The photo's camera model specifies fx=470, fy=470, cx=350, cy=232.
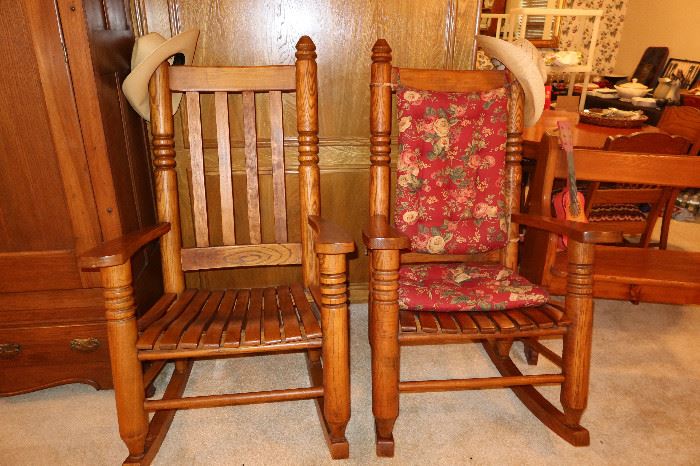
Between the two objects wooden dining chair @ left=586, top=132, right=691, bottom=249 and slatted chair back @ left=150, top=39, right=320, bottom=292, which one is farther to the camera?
wooden dining chair @ left=586, top=132, right=691, bottom=249

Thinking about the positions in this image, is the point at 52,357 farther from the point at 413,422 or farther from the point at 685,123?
the point at 685,123

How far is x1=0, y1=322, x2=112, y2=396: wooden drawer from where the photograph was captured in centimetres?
153

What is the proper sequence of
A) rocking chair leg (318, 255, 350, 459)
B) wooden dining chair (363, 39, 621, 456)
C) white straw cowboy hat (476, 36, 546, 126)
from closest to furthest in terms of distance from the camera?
rocking chair leg (318, 255, 350, 459) → wooden dining chair (363, 39, 621, 456) → white straw cowboy hat (476, 36, 546, 126)

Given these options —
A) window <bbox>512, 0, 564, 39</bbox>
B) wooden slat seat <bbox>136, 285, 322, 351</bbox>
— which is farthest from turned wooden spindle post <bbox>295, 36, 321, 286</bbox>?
window <bbox>512, 0, 564, 39</bbox>

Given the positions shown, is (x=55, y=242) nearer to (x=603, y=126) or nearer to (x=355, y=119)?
(x=355, y=119)

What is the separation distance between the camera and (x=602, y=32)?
736cm

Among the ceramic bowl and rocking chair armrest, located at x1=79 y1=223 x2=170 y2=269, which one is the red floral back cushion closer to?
rocking chair armrest, located at x1=79 y1=223 x2=170 y2=269

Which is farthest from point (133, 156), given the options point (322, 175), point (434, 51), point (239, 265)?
point (434, 51)

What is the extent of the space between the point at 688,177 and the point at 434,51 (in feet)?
3.59

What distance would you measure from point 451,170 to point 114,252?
3.58 feet

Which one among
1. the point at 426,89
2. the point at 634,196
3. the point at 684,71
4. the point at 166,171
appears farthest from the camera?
the point at 684,71

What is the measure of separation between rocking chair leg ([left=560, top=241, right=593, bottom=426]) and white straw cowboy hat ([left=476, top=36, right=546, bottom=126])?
57 cm

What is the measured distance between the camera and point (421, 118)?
1600 mm

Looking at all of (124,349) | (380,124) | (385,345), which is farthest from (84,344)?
(380,124)
